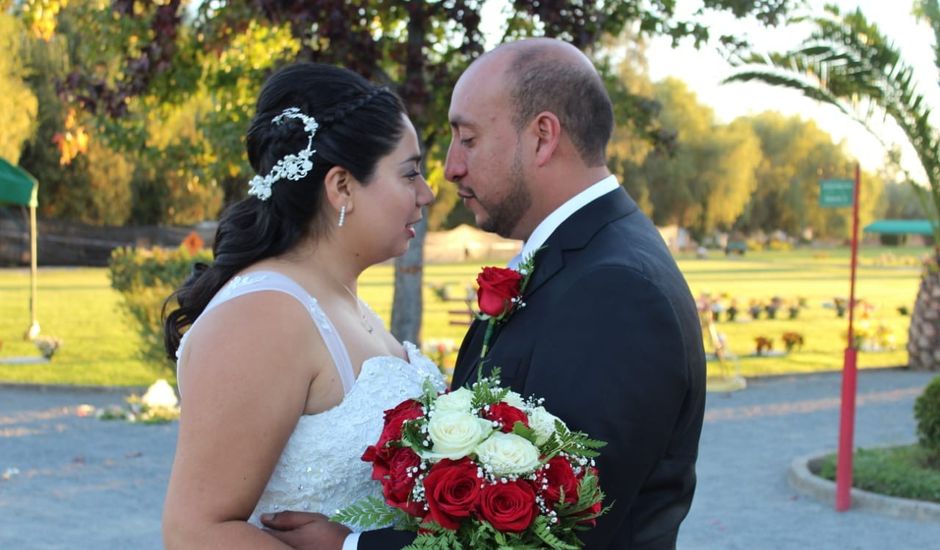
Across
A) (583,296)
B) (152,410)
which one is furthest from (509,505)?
(152,410)

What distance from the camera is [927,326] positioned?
59.9 feet

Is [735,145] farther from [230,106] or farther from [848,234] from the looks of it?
[230,106]

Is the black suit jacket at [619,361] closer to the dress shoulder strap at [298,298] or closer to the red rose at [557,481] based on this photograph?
the red rose at [557,481]

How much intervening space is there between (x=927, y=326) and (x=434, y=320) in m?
11.1

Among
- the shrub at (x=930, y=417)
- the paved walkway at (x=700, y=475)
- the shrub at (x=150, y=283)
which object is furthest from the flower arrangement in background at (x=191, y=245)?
the shrub at (x=930, y=417)

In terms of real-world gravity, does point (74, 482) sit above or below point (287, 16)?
below


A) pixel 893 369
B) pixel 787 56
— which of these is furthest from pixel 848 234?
pixel 787 56

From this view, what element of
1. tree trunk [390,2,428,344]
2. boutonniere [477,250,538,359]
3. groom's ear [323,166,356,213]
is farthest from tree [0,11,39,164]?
boutonniere [477,250,538,359]

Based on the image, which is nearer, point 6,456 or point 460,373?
point 460,373

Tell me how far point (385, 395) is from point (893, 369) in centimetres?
1749

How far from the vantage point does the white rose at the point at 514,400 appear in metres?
2.24

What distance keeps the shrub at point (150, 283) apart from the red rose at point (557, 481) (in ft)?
41.1

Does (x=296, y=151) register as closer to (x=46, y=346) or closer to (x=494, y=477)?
(x=494, y=477)

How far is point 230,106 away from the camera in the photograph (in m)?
12.3
